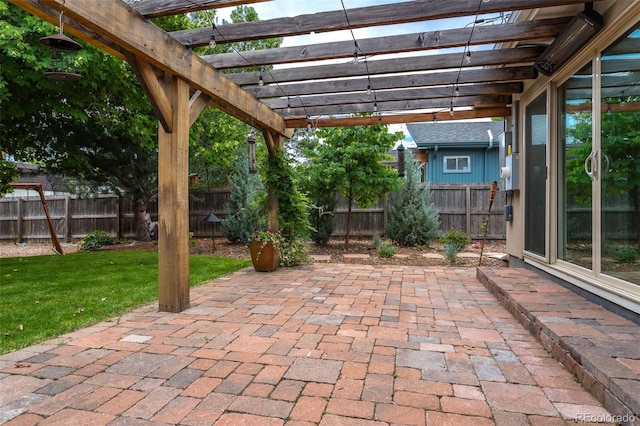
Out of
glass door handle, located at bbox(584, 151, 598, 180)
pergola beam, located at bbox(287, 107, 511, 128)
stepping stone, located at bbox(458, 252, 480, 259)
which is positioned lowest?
stepping stone, located at bbox(458, 252, 480, 259)

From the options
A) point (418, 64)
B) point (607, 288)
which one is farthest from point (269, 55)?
point (607, 288)

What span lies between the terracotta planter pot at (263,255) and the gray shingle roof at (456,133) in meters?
9.57

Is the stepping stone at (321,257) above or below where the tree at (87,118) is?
below

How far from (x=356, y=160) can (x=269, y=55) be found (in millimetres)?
3970

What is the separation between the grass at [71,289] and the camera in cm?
296

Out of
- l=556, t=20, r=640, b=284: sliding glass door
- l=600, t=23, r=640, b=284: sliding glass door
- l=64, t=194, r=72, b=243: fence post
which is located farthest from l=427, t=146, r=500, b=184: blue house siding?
l=64, t=194, r=72, b=243: fence post

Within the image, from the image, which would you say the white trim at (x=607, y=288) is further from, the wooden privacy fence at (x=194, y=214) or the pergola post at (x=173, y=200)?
the wooden privacy fence at (x=194, y=214)

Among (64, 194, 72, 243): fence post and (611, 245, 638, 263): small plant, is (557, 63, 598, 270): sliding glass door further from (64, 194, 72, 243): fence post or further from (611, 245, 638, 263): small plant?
(64, 194, 72, 243): fence post

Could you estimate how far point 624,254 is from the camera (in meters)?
2.76

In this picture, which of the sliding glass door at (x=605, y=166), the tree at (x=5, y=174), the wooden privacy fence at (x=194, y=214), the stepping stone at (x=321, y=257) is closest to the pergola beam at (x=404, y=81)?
the sliding glass door at (x=605, y=166)

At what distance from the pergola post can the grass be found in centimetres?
49

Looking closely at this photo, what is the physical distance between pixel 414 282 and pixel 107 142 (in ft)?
24.2

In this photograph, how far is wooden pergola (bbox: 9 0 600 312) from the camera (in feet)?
9.28

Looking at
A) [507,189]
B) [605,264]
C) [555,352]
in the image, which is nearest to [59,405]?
[555,352]
